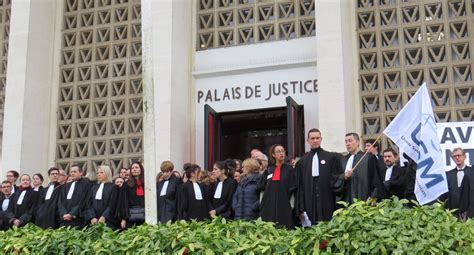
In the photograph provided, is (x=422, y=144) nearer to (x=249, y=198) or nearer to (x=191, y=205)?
(x=249, y=198)

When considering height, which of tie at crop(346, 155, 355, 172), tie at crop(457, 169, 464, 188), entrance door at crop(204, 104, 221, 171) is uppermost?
entrance door at crop(204, 104, 221, 171)

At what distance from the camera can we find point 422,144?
7.64 metres

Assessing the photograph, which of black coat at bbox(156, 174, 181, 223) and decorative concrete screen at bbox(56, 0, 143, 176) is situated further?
decorative concrete screen at bbox(56, 0, 143, 176)

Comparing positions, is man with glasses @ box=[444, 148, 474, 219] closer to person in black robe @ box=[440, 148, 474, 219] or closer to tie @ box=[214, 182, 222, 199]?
person in black robe @ box=[440, 148, 474, 219]

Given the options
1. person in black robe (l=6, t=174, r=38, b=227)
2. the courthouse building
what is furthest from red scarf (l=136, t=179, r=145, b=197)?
the courthouse building

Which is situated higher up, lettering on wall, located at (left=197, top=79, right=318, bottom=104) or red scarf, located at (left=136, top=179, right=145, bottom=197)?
lettering on wall, located at (left=197, top=79, right=318, bottom=104)

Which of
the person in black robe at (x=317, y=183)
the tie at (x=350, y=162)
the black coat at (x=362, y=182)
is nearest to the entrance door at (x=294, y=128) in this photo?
the tie at (x=350, y=162)

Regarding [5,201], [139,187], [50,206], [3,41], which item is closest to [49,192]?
[50,206]

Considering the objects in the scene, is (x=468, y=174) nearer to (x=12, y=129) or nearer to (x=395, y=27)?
(x=395, y=27)

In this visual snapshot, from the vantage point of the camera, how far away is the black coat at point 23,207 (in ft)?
37.7

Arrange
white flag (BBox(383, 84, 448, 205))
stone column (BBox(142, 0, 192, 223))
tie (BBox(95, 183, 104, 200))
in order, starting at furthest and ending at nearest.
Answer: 1. stone column (BBox(142, 0, 192, 223))
2. tie (BBox(95, 183, 104, 200))
3. white flag (BBox(383, 84, 448, 205))

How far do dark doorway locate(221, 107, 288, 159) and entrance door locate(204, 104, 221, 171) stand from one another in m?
0.38

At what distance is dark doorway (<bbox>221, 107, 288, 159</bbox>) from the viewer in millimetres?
15398

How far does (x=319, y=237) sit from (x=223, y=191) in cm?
467
